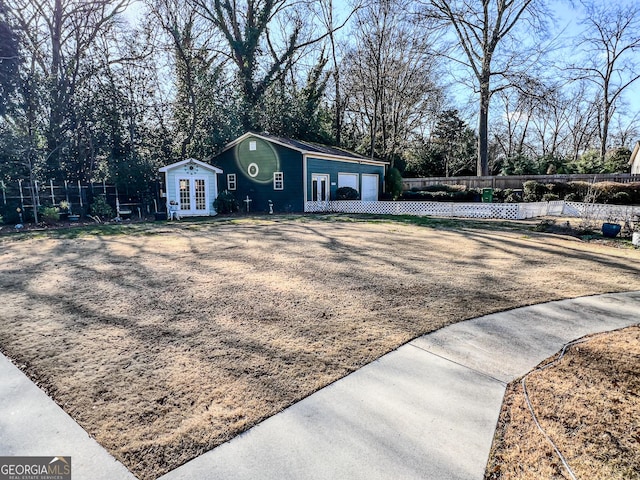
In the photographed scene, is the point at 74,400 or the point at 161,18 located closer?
the point at 74,400

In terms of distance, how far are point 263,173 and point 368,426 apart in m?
16.5

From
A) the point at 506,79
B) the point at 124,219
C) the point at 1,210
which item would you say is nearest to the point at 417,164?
the point at 506,79

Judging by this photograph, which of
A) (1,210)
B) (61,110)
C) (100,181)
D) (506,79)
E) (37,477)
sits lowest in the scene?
(37,477)

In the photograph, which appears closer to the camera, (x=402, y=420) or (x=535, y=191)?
(x=402, y=420)

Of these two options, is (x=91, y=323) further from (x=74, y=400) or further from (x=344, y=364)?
(x=344, y=364)

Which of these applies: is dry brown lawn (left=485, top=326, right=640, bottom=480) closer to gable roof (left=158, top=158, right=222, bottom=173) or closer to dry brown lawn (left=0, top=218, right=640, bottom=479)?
dry brown lawn (left=0, top=218, right=640, bottom=479)

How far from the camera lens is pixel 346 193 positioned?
61.5 ft

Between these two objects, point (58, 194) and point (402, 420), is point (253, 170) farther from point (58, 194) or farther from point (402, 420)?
point (402, 420)

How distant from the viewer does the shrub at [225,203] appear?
55.6 feet

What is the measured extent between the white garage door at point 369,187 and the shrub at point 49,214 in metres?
14.6

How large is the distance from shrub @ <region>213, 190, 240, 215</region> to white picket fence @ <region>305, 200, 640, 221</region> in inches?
141

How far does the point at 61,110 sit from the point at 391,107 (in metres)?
20.1

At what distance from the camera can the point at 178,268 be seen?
19.4 feet

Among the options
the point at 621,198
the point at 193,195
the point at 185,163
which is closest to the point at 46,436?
the point at 185,163
